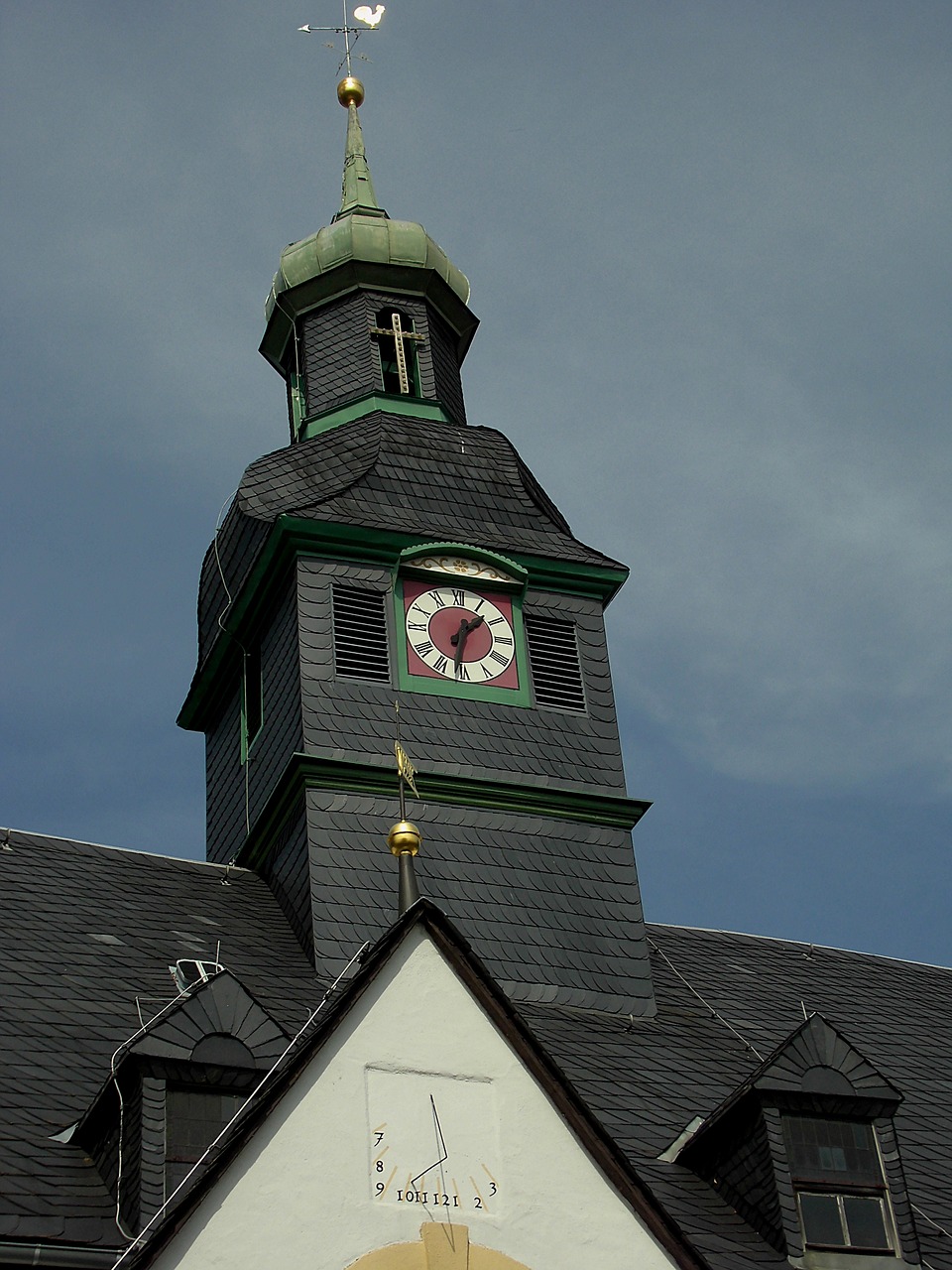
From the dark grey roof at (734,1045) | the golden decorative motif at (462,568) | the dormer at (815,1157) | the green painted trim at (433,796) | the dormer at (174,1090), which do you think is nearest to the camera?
the dormer at (174,1090)

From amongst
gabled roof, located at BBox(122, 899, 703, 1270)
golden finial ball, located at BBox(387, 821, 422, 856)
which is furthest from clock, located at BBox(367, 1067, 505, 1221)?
golden finial ball, located at BBox(387, 821, 422, 856)

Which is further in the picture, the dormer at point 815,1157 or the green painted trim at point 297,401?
the green painted trim at point 297,401

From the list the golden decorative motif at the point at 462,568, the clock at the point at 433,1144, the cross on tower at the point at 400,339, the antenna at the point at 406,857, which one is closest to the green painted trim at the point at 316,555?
the golden decorative motif at the point at 462,568

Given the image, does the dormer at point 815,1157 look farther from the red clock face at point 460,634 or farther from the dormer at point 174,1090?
the red clock face at point 460,634

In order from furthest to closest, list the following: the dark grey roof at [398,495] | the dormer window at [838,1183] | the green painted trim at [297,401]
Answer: the green painted trim at [297,401]
the dark grey roof at [398,495]
the dormer window at [838,1183]

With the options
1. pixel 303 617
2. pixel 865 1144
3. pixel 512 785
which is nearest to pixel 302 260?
pixel 303 617

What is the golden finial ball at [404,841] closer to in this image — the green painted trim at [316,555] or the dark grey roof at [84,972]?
the dark grey roof at [84,972]

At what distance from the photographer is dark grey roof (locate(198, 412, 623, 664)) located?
86.1 ft

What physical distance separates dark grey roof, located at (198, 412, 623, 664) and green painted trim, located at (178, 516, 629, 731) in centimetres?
12

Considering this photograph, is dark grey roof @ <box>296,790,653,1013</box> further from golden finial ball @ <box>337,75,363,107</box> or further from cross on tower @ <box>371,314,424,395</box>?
golden finial ball @ <box>337,75,363,107</box>

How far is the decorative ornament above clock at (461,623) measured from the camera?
2491cm

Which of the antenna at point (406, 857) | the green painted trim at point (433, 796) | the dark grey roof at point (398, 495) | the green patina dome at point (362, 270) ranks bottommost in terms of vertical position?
the antenna at point (406, 857)

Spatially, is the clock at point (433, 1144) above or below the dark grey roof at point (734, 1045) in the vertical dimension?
below

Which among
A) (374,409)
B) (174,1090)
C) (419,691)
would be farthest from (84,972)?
(374,409)
